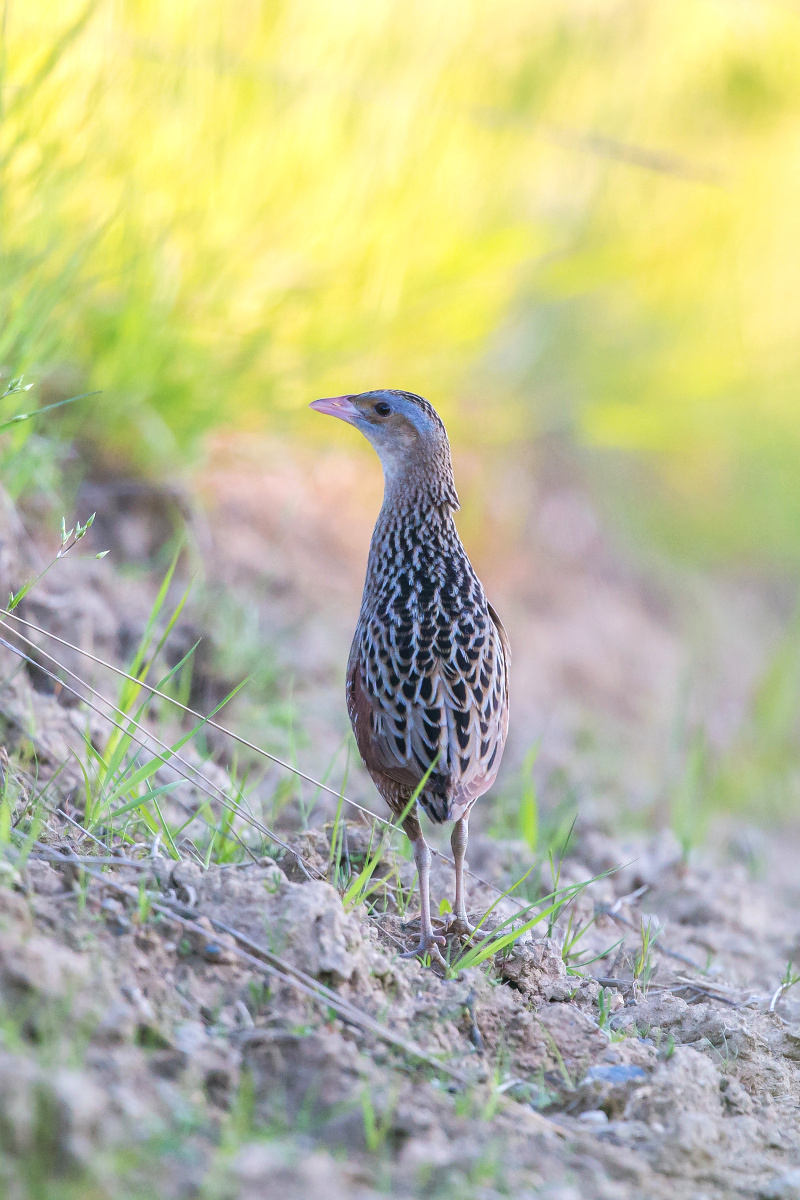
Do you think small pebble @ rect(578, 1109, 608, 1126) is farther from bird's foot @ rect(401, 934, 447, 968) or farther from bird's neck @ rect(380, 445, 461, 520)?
bird's neck @ rect(380, 445, 461, 520)

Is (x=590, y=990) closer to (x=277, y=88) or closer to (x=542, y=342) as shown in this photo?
(x=277, y=88)

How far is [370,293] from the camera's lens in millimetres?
5551

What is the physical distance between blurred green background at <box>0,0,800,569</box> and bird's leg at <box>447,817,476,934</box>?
5.92ft

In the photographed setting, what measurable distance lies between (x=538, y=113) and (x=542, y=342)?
1.30 metres

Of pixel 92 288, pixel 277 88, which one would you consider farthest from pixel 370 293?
pixel 92 288

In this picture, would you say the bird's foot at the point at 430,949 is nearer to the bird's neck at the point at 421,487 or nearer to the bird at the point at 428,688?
the bird at the point at 428,688

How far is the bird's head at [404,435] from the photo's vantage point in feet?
11.5

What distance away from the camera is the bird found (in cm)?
278

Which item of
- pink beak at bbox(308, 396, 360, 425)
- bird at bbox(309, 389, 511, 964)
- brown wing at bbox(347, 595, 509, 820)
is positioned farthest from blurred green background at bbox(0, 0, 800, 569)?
brown wing at bbox(347, 595, 509, 820)

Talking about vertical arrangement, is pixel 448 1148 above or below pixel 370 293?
below

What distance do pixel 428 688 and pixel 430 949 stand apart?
2.03ft

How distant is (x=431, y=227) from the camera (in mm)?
5820

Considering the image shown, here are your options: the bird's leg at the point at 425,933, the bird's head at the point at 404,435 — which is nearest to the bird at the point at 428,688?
the bird's leg at the point at 425,933

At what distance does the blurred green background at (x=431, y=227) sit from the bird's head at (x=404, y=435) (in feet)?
3.29
